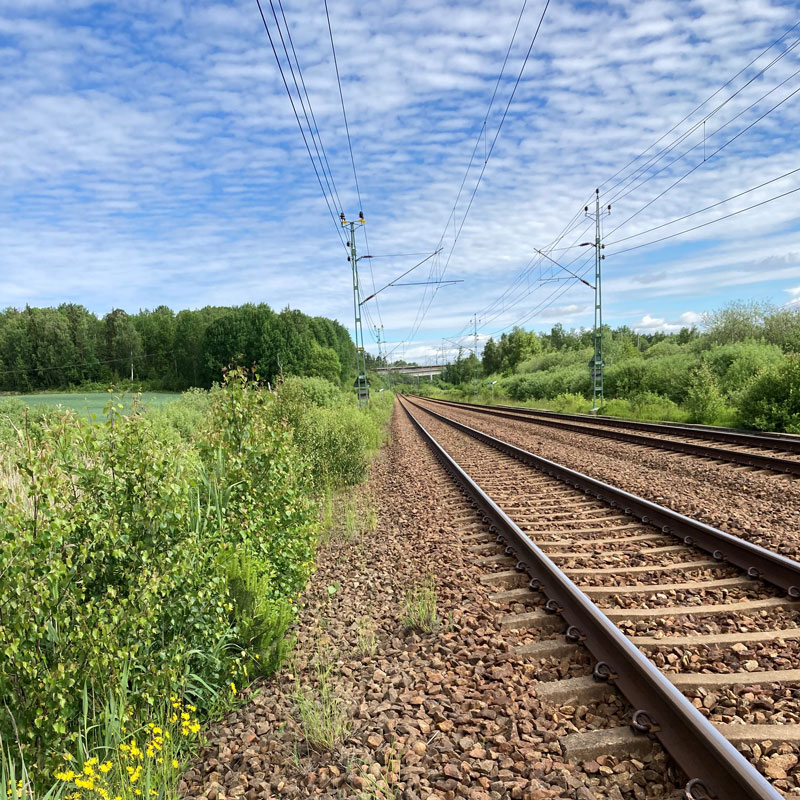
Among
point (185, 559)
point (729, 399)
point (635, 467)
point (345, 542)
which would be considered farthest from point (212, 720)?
point (729, 399)

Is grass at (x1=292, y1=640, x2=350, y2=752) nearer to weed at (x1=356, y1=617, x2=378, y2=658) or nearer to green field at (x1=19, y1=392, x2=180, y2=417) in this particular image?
weed at (x1=356, y1=617, x2=378, y2=658)

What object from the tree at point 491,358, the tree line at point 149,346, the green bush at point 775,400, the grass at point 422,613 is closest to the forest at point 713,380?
the green bush at point 775,400

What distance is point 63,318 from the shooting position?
9656cm

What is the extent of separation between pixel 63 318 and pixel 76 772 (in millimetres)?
111543

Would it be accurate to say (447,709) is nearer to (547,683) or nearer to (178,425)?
(547,683)

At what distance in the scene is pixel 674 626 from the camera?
3869mm

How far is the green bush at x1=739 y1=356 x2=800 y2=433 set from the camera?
15.4 m

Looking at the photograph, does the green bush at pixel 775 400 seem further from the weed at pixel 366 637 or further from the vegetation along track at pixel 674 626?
the weed at pixel 366 637

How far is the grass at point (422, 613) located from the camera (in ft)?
14.2

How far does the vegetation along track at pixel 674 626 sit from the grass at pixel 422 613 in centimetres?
60

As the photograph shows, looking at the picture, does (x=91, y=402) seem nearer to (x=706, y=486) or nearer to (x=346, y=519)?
(x=346, y=519)

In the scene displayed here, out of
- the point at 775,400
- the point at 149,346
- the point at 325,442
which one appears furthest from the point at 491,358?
the point at 325,442

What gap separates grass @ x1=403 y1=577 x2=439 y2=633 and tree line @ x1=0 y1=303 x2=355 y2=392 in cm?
7787

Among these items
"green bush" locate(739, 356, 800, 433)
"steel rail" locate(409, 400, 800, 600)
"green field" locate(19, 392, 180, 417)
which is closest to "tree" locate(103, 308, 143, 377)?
"green field" locate(19, 392, 180, 417)
